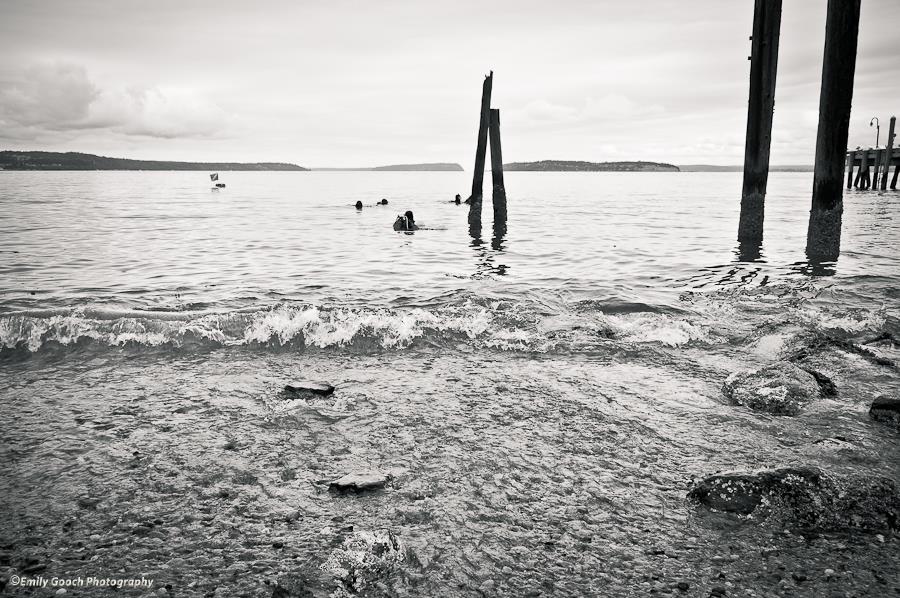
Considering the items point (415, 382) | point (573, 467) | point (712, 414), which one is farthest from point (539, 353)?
point (573, 467)

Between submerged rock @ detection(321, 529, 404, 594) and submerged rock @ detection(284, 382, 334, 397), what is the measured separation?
2225 mm

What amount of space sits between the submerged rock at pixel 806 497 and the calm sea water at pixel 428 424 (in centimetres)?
17

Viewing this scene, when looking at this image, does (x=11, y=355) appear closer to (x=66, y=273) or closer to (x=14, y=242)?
(x=66, y=273)

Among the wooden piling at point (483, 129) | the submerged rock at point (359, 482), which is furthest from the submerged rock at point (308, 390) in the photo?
the wooden piling at point (483, 129)

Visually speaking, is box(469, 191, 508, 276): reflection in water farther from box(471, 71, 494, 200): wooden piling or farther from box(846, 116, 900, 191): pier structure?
box(846, 116, 900, 191): pier structure

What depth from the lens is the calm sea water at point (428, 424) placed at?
2.69 m

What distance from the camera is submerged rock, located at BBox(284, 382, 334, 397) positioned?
4.86 m

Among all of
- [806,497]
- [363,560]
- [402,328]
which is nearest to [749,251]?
[402,328]

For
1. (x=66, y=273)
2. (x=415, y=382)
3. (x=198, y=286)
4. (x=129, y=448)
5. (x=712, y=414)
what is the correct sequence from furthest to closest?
A: (x=66, y=273)
(x=198, y=286)
(x=415, y=382)
(x=712, y=414)
(x=129, y=448)

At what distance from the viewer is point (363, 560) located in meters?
2.59

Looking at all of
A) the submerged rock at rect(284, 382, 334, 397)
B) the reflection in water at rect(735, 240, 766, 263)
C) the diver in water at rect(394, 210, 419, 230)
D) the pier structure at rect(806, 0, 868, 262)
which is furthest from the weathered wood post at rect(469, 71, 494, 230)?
the submerged rock at rect(284, 382, 334, 397)

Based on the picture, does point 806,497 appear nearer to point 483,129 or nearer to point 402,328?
point 402,328

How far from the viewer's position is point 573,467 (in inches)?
138

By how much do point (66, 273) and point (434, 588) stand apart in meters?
11.8
